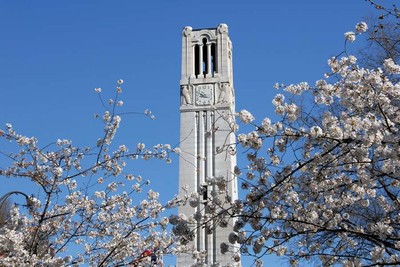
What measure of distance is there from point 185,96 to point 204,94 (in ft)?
2.94

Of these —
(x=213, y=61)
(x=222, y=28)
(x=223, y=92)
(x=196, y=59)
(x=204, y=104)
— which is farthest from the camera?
(x=196, y=59)

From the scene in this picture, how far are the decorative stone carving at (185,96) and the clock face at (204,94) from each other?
42 cm

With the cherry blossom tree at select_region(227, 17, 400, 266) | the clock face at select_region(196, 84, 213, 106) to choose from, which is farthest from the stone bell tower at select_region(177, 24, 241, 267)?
the cherry blossom tree at select_region(227, 17, 400, 266)

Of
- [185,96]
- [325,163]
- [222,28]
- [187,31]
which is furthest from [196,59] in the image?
[325,163]

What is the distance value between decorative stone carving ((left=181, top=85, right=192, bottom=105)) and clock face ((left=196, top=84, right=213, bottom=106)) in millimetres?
423

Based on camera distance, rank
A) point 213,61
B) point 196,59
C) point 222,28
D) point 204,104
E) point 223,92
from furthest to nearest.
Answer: point 196,59 < point 222,28 < point 213,61 < point 204,104 < point 223,92

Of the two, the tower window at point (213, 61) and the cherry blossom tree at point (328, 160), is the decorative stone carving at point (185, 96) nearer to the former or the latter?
the tower window at point (213, 61)

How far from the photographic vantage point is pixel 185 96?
2923 cm

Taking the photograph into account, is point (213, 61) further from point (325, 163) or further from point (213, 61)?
point (325, 163)

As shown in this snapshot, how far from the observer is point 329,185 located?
6.84 m

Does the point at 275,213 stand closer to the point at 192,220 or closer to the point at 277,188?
the point at 277,188

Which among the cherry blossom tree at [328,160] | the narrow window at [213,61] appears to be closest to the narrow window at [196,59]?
the narrow window at [213,61]

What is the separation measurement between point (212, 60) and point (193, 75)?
1457 mm

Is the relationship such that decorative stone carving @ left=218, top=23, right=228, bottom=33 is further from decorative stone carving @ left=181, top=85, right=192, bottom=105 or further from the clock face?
decorative stone carving @ left=181, top=85, right=192, bottom=105
